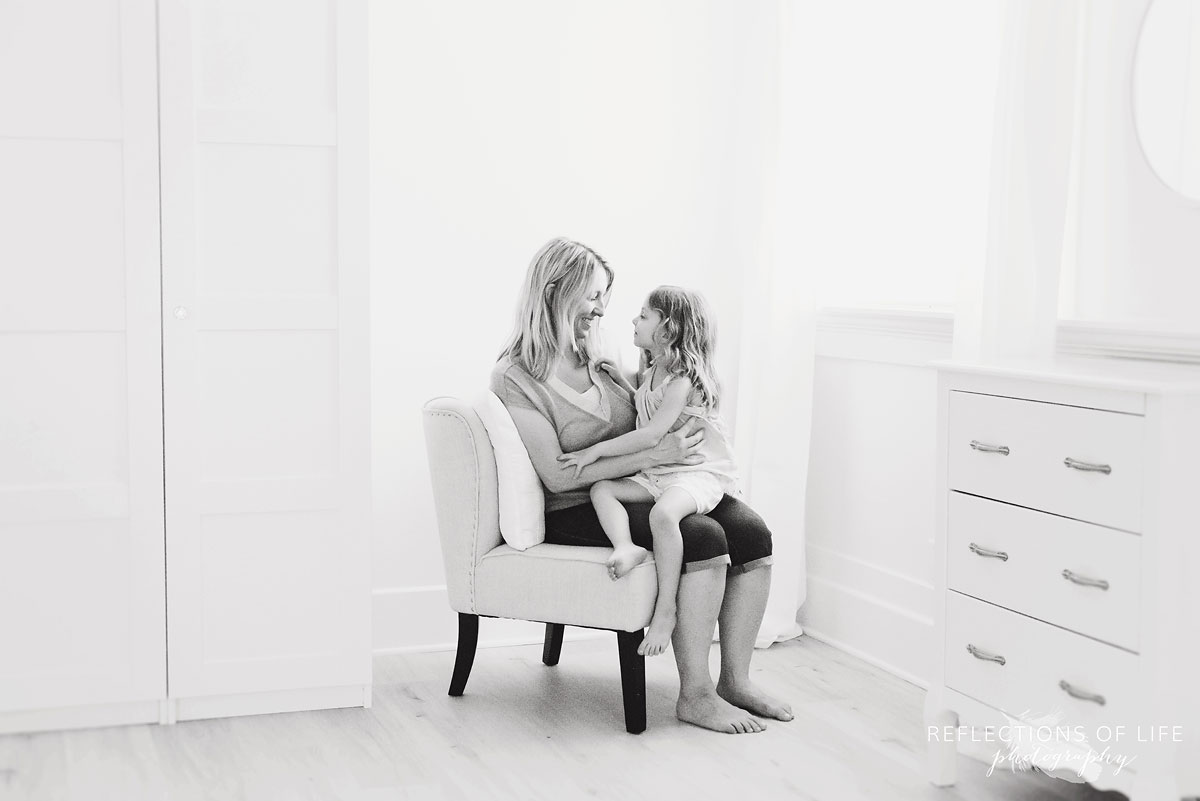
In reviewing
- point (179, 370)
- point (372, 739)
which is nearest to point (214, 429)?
point (179, 370)

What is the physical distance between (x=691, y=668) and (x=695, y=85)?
186 cm

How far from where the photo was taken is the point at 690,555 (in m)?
2.79

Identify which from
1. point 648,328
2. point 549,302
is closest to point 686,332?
point 648,328

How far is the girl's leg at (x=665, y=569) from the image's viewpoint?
276cm

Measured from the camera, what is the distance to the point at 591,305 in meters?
2.98

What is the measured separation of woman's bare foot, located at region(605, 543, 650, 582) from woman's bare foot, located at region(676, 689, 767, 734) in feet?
1.15

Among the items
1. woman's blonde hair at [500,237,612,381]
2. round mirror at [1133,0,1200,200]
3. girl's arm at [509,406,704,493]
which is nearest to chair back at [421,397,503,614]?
girl's arm at [509,406,704,493]

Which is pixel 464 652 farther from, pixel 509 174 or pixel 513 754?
pixel 509 174

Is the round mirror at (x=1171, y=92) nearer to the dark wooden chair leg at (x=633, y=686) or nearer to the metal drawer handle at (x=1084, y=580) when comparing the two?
the metal drawer handle at (x=1084, y=580)

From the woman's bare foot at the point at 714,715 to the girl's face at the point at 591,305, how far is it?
935mm

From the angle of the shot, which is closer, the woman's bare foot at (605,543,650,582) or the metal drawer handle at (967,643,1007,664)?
the metal drawer handle at (967,643,1007,664)

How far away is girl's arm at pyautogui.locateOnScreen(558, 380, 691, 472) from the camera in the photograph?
9.54ft

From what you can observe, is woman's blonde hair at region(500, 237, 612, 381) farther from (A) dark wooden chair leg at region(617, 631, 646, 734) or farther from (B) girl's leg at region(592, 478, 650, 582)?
(A) dark wooden chair leg at region(617, 631, 646, 734)

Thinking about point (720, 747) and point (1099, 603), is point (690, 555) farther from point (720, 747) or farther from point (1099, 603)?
point (1099, 603)
